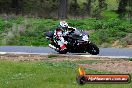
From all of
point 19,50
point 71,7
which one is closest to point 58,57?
point 19,50

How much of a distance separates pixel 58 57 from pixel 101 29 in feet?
33.1

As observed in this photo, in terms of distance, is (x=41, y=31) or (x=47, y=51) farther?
(x=41, y=31)

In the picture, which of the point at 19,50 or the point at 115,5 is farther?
the point at 115,5

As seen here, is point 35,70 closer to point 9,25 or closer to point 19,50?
point 19,50

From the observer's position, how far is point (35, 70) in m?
14.1

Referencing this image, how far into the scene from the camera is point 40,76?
1234 centimetres

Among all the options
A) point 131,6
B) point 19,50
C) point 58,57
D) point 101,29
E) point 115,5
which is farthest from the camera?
point 115,5

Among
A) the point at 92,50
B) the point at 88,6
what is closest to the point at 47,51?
the point at 92,50

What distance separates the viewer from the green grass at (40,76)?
10.3 metres

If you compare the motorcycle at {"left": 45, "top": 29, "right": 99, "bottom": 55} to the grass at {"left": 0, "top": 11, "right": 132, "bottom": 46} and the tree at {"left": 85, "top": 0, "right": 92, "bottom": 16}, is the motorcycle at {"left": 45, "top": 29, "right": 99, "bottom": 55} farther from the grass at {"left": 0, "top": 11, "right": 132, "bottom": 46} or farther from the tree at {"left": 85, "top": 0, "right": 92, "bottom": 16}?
the tree at {"left": 85, "top": 0, "right": 92, "bottom": 16}

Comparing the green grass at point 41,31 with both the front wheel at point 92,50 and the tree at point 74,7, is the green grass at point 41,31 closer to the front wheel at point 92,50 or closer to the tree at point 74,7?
the front wheel at point 92,50

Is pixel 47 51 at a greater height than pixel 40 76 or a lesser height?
lesser

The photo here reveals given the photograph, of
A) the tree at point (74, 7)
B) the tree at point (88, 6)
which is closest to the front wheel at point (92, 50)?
the tree at point (74, 7)

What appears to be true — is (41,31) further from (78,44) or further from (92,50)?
(92,50)
